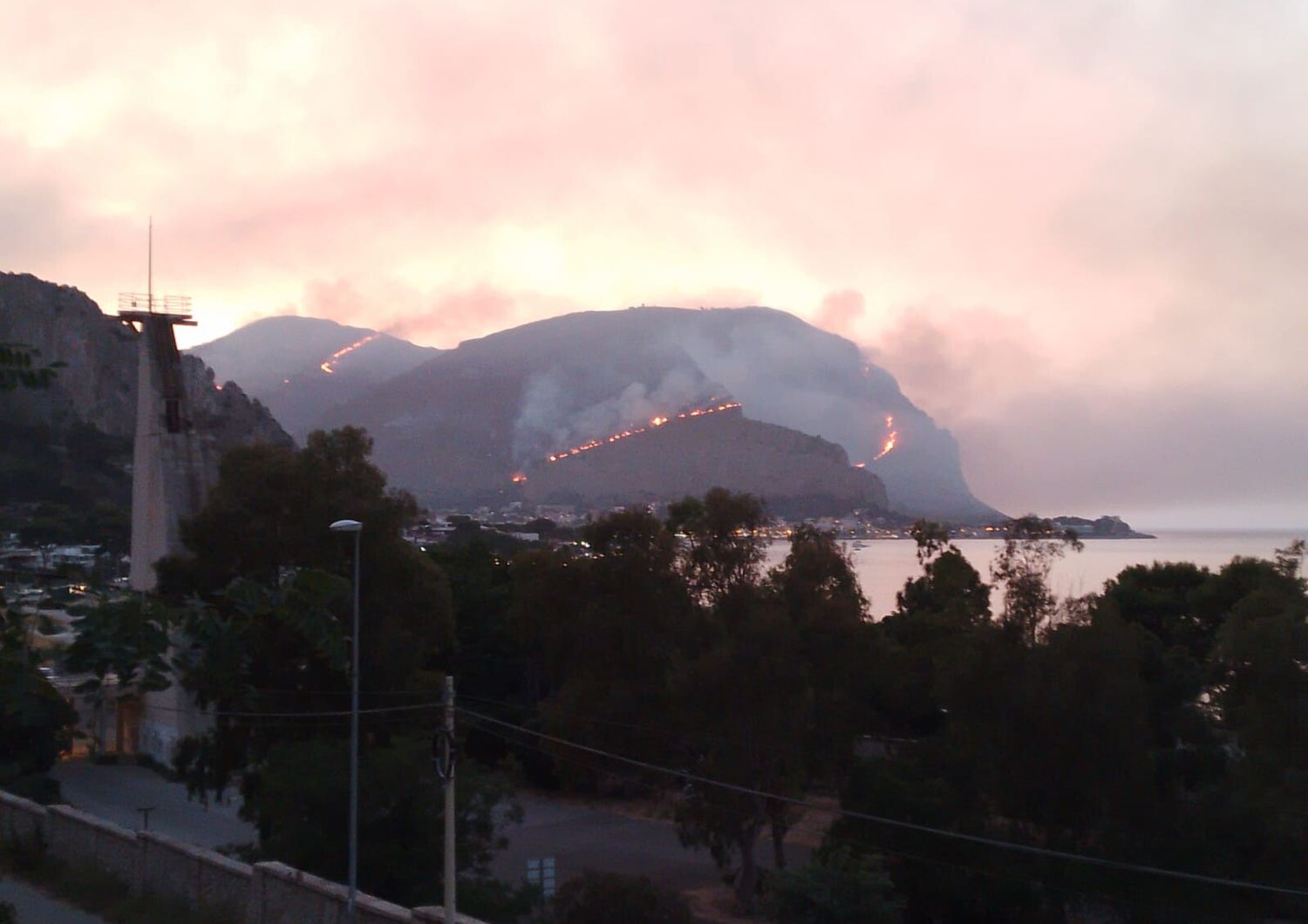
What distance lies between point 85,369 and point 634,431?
234 feet

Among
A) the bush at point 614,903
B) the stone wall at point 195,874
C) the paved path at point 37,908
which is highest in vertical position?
the stone wall at point 195,874

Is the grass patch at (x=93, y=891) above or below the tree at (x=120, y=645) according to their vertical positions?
below

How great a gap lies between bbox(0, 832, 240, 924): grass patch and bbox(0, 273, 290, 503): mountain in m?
29.4

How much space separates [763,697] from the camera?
72.8 feet

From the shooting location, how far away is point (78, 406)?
63625 millimetres

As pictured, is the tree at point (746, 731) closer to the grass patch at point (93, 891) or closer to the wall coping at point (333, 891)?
the grass patch at point (93, 891)

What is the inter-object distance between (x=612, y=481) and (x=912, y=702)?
90460 millimetres

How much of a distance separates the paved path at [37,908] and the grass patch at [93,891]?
0.13 meters

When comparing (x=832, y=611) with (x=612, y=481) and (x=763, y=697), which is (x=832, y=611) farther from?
(x=612, y=481)

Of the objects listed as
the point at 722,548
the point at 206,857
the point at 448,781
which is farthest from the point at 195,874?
the point at 722,548

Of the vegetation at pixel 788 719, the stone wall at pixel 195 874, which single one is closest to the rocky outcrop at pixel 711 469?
the vegetation at pixel 788 719

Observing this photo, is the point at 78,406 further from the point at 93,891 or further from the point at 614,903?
the point at 614,903

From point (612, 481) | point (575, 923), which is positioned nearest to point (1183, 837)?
point (575, 923)

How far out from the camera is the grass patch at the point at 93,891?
14914mm
